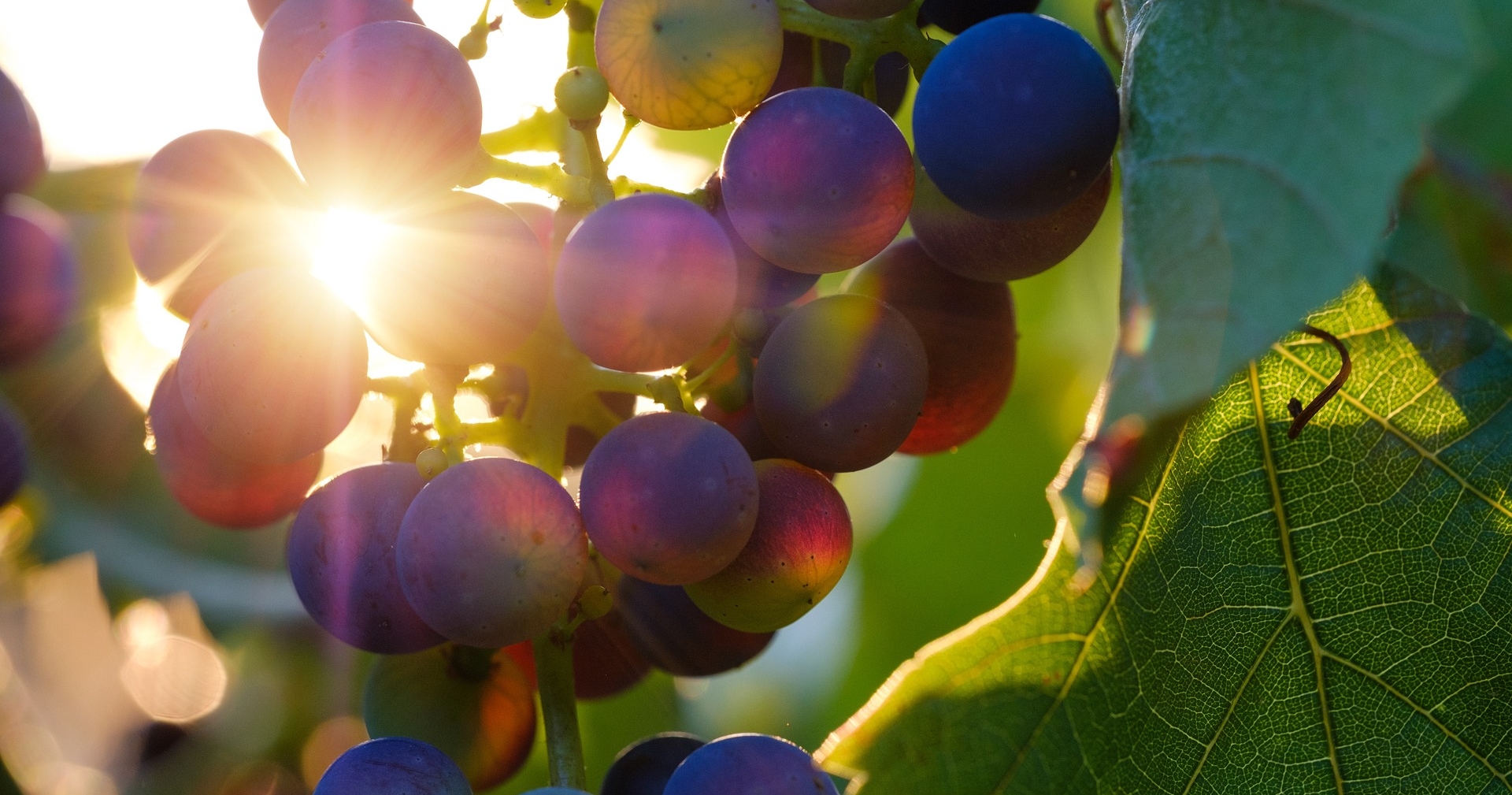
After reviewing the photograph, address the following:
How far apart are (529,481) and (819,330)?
0.27 m

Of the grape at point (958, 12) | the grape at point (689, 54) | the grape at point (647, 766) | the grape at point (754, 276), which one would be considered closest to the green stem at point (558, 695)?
the grape at point (647, 766)

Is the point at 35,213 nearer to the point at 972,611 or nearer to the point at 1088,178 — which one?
the point at 1088,178

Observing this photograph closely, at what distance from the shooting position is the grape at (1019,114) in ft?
2.78

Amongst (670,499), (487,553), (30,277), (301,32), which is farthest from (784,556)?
(30,277)

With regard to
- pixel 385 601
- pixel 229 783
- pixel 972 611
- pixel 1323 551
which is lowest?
pixel 972 611

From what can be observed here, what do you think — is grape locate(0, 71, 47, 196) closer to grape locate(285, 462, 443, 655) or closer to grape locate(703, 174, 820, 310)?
grape locate(285, 462, 443, 655)

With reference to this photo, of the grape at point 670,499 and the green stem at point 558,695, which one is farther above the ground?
the grape at point 670,499

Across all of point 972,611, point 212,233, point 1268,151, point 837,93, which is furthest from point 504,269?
point 972,611

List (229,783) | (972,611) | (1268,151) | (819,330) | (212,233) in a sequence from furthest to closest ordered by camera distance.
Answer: (972,611), (229,783), (212,233), (819,330), (1268,151)

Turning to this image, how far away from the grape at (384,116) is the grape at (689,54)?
132mm

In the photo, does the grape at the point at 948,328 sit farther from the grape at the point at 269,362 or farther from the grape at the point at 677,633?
the grape at the point at 269,362

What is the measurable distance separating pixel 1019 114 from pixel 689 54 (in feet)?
0.86

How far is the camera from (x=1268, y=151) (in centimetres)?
65

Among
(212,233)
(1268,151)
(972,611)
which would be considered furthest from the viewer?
(972,611)
